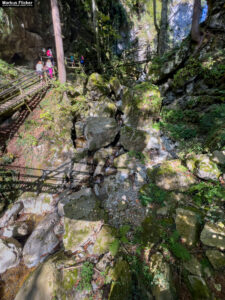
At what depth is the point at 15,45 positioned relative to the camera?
11359 mm

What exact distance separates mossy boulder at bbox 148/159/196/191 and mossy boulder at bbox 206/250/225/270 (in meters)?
1.99

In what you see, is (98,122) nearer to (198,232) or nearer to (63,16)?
(198,232)

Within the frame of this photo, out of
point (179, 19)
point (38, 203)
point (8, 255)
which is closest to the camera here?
point (8, 255)

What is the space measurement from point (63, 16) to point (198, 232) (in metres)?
21.4

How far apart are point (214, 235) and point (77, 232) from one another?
14.0 ft

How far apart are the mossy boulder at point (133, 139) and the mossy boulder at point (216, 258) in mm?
4911

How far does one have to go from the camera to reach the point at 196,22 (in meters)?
8.45

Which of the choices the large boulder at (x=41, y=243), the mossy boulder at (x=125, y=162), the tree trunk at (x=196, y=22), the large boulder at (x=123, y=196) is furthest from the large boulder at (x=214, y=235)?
the tree trunk at (x=196, y=22)

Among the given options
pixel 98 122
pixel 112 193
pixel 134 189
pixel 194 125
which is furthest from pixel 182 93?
pixel 112 193

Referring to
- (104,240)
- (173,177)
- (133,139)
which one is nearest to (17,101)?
(133,139)

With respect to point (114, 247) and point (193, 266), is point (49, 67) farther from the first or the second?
point (193, 266)

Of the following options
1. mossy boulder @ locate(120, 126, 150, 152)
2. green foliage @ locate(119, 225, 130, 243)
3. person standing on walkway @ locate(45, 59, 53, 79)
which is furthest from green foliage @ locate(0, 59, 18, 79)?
green foliage @ locate(119, 225, 130, 243)

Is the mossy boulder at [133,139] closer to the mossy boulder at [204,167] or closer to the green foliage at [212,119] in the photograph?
the mossy boulder at [204,167]

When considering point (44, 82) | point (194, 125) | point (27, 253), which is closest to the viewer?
point (27, 253)
